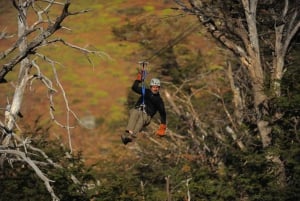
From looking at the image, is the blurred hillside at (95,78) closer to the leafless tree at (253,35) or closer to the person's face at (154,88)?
the leafless tree at (253,35)

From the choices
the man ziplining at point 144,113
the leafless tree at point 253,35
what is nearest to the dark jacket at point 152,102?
the man ziplining at point 144,113

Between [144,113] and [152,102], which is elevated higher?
[152,102]

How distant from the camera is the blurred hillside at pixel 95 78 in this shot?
43.1 m

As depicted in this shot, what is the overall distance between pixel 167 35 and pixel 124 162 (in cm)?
1580

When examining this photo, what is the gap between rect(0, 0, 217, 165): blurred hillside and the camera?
43.1 m

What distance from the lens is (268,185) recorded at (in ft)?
47.2

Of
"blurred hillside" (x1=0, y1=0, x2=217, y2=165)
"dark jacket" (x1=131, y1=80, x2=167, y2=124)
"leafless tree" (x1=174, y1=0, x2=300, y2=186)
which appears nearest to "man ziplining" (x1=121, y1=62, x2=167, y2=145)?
"dark jacket" (x1=131, y1=80, x2=167, y2=124)

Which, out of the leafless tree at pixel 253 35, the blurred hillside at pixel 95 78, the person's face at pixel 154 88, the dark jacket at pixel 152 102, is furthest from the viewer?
the blurred hillside at pixel 95 78

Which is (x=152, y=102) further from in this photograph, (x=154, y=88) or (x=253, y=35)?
(x=253, y=35)

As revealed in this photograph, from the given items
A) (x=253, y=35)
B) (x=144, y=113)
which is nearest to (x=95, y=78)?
(x=253, y=35)

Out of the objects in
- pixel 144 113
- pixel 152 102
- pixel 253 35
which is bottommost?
pixel 144 113

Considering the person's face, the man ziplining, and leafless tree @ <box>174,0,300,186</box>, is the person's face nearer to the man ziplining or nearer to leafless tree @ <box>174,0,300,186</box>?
the man ziplining

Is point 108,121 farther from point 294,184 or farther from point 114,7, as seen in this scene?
point 294,184

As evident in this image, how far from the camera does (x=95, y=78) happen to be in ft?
184
